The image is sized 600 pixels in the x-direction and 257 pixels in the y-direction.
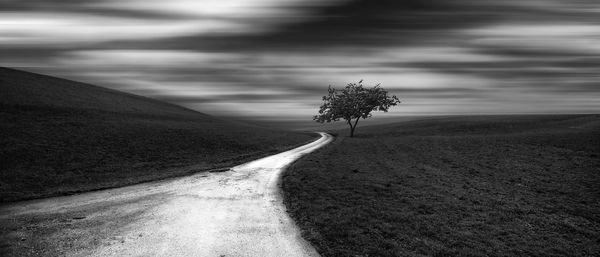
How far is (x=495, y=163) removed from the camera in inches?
1132

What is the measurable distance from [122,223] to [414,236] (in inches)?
446

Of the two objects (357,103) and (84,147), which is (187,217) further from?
(357,103)

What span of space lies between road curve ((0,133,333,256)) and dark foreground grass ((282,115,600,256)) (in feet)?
3.91

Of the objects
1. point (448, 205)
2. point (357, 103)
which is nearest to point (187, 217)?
point (448, 205)

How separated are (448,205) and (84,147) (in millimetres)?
32296

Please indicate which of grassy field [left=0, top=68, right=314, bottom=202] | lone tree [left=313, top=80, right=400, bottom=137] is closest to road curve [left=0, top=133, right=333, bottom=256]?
grassy field [left=0, top=68, right=314, bottom=202]

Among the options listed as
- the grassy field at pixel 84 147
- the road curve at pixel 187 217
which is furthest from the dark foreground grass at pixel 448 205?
the grassy field at pixel 84 147

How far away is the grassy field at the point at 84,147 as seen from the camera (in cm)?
2109

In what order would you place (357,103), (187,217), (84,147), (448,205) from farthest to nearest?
1. (357,103)
2. (84,147)
3. (448,205)
4. (187,217)

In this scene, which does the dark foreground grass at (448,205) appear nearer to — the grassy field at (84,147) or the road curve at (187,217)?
A: the road curve at (187,217)

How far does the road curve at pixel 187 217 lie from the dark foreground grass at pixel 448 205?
1.19 meters

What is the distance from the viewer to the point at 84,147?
29891 mm

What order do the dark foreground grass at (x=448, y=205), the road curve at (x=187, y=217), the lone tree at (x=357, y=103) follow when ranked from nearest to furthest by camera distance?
the road curve at (x=187, y=217) → the dark foreground grass at (x=448, y=205) → the lone tree at (x=357, y=103)

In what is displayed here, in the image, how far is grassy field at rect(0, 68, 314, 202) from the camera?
21094mm
